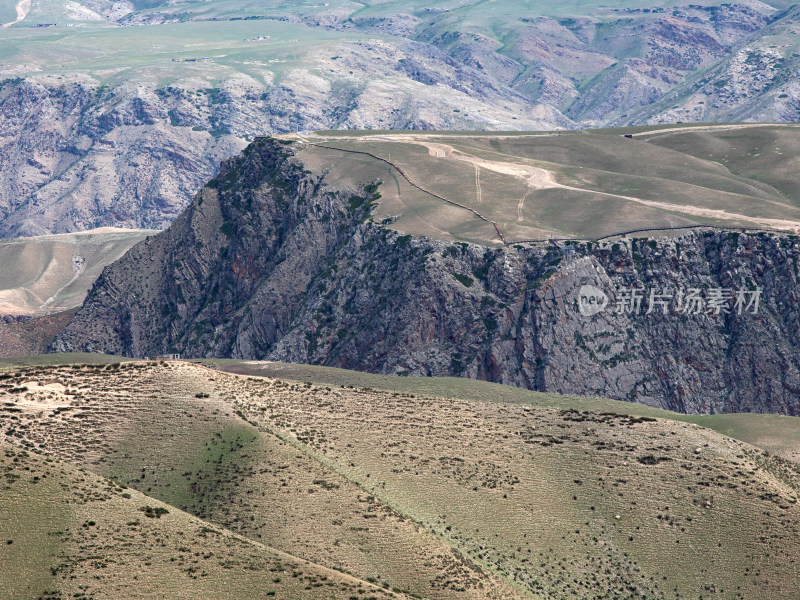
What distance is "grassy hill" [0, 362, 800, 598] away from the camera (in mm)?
91250

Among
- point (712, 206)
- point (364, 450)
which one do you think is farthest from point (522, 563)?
point (712, 206)

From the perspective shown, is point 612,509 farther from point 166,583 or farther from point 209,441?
point 166,583

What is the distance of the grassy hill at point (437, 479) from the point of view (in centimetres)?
9125

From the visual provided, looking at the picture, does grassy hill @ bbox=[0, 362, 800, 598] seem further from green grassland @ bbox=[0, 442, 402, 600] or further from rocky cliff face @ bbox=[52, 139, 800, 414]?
rocky cliff face @ bbox=[52, 139, 800, 414]

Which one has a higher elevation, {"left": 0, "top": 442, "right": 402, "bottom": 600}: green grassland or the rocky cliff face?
{"left": 0, "top": 442, "right": 402, "bottom": 600}: green grassland

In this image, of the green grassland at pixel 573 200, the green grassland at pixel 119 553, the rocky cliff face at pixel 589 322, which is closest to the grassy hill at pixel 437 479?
the green grassland at pixel 119 553

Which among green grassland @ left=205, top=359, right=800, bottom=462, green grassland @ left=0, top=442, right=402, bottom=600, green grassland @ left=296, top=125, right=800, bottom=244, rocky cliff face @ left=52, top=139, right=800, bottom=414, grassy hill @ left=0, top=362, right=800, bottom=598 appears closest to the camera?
green grassland @ left=0, top=442, right=402, bottom=600

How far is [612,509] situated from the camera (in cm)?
10112

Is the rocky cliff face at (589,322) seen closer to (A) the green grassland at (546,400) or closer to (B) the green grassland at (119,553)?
(A) the green grassland at (546,400)

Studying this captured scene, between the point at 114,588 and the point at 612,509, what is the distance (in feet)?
144

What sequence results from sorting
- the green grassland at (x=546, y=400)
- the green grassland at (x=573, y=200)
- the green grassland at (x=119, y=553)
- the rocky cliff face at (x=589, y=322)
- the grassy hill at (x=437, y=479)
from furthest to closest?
the green grassland at (x=573, y=200)
the rocky cliff face at (x=589, y=322)
the green grassland at (x=546, y=400)
the grassy hill at (x=437, y=479)
the green grassland at (x=119, y=553)

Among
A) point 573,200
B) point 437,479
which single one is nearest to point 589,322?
point 573,200

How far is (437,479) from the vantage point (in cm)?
10331

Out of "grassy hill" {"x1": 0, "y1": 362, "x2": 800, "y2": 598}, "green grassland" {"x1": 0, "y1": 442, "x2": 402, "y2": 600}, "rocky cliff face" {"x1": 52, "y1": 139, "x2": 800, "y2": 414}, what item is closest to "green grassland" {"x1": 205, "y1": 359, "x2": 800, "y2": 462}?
"grassy hill" {"x1": 0, "y1": 362, "x2": 800, "y2": 598}
